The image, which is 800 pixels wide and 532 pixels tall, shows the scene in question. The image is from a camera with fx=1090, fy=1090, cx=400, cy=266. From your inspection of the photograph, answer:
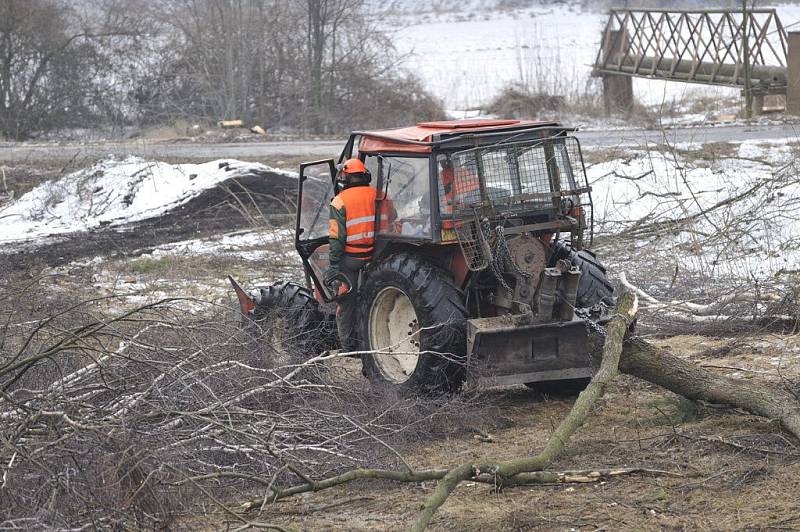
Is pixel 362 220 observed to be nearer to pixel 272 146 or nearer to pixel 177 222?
pixel 177 222

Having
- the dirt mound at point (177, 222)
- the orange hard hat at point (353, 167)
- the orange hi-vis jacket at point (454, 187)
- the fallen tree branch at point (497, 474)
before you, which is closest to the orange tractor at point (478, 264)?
the orange hi-vis jacket at point (454, 187)

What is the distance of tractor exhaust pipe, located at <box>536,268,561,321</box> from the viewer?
23.5ft

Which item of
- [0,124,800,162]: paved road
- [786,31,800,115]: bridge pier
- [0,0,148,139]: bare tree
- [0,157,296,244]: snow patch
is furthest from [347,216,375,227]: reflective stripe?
[0,0,148,139]: bare tree

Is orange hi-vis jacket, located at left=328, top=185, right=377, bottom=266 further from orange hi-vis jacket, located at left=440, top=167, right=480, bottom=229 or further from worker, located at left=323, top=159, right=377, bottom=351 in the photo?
orange hi-vis jacket, located at left=440, top=167, right=480, bottom=229

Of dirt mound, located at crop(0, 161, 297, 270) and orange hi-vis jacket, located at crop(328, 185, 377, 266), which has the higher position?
orange hi-vis jacket, located at crop(328, 185, 377, 266)

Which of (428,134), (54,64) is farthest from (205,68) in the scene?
(428,134)

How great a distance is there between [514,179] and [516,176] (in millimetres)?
28

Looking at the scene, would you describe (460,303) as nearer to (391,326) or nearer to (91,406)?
(391,326)

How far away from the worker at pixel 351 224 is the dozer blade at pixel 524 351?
3.63 feet

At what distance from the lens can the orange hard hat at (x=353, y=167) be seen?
7840 millimetres

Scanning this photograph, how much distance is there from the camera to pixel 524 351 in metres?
7.38

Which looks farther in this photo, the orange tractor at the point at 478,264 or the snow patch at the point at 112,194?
the snow patch at the point at 112,194

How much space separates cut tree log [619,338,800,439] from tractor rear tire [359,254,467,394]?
1.15 meters

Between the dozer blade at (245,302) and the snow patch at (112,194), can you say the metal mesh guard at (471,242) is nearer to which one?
the dozer blade at (245,302)
